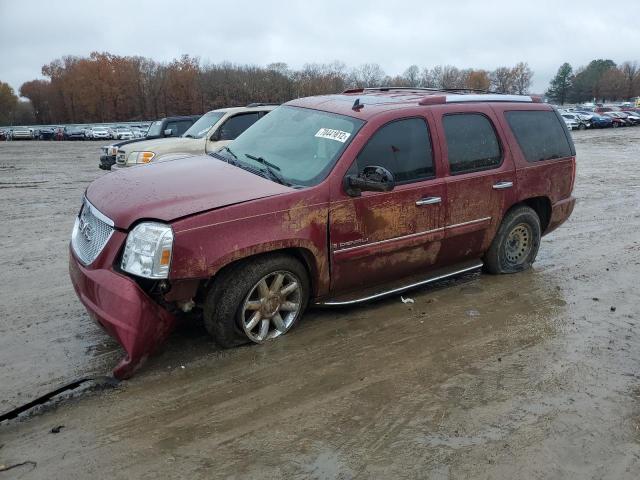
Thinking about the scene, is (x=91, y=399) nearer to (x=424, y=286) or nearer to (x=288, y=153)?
(x=288, y=153)

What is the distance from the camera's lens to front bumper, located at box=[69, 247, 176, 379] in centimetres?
354

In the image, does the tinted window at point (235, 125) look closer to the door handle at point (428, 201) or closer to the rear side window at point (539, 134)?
the rear side window at point (539, 134)

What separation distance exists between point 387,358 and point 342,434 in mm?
1005

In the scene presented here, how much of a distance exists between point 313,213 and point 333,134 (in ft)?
2.84

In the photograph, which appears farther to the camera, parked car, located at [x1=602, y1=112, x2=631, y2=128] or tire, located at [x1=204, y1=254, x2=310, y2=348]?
parked car, located at [x1=602, y1=112, x2=631, y2=128]

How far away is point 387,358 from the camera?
409 centimetres

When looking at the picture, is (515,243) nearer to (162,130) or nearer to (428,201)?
(428,201)

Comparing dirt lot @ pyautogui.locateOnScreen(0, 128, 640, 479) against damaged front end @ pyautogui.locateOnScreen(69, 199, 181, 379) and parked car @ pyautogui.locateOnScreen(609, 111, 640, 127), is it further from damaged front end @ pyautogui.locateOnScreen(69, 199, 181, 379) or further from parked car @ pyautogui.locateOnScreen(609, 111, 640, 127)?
parked car @ pyautogui.locateOnScreen(609, 111, 640, 127)

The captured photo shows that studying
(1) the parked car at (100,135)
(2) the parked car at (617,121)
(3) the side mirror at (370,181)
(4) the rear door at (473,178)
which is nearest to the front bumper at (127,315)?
(3) the side mirror at (370,181)

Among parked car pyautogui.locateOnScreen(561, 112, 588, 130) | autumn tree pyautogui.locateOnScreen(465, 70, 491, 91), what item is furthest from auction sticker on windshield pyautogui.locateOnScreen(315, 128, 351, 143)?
autumn tree pyautogui.locateOnScreen(465, 70, 491, 91)

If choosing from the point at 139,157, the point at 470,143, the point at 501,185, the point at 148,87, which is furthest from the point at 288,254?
the point at 148,87

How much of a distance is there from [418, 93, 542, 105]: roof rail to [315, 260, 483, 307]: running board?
1.62 metres

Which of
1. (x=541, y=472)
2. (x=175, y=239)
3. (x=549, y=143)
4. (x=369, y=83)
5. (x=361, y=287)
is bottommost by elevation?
(x=541, y=472)

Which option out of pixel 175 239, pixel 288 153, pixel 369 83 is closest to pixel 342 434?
pixel 175 239
